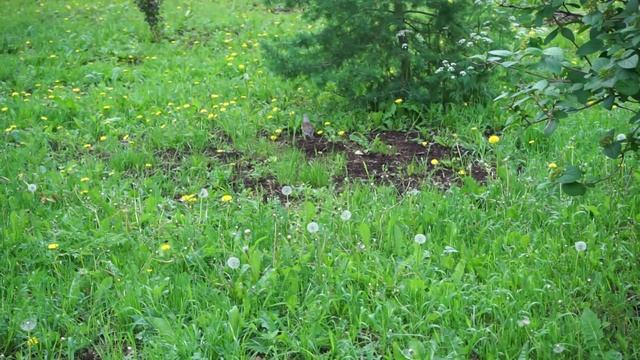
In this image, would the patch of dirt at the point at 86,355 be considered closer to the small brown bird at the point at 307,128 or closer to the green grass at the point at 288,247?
the green grass at the point at 288,247

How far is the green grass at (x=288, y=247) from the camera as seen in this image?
3.02m

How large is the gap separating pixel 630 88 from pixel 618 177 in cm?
202

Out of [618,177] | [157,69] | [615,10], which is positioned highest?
[615,10]

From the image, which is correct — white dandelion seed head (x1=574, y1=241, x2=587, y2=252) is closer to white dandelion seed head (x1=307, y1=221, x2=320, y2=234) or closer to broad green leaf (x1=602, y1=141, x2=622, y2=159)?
broad green leaf (x1=602, y1=141, x2=622, y2=159)

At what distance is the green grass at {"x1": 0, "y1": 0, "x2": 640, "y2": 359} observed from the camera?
9.91ft

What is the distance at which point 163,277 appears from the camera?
3.49 metres

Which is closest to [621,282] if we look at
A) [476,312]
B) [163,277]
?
[476,312]

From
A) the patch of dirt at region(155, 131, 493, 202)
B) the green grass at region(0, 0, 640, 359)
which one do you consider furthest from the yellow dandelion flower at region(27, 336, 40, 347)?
the patch of dirt at region(155, 131, 493, 202)

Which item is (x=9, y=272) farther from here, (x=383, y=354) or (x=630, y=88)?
(x=630, y=88)

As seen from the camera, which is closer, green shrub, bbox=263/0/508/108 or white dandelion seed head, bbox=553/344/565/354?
white dandelion seed head, bbox=553/344/565/354

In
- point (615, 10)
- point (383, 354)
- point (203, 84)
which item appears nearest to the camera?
point (615, 10)

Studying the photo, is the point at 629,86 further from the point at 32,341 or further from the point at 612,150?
the point at 32,341

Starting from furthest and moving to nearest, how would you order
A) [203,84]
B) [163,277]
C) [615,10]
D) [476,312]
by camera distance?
[203,84] < [163,277] < [476,312] < [615,10]

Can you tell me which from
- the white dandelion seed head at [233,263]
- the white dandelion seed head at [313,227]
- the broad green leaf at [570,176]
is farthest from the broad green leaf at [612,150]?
the white dandelion seed head at [233,263]
